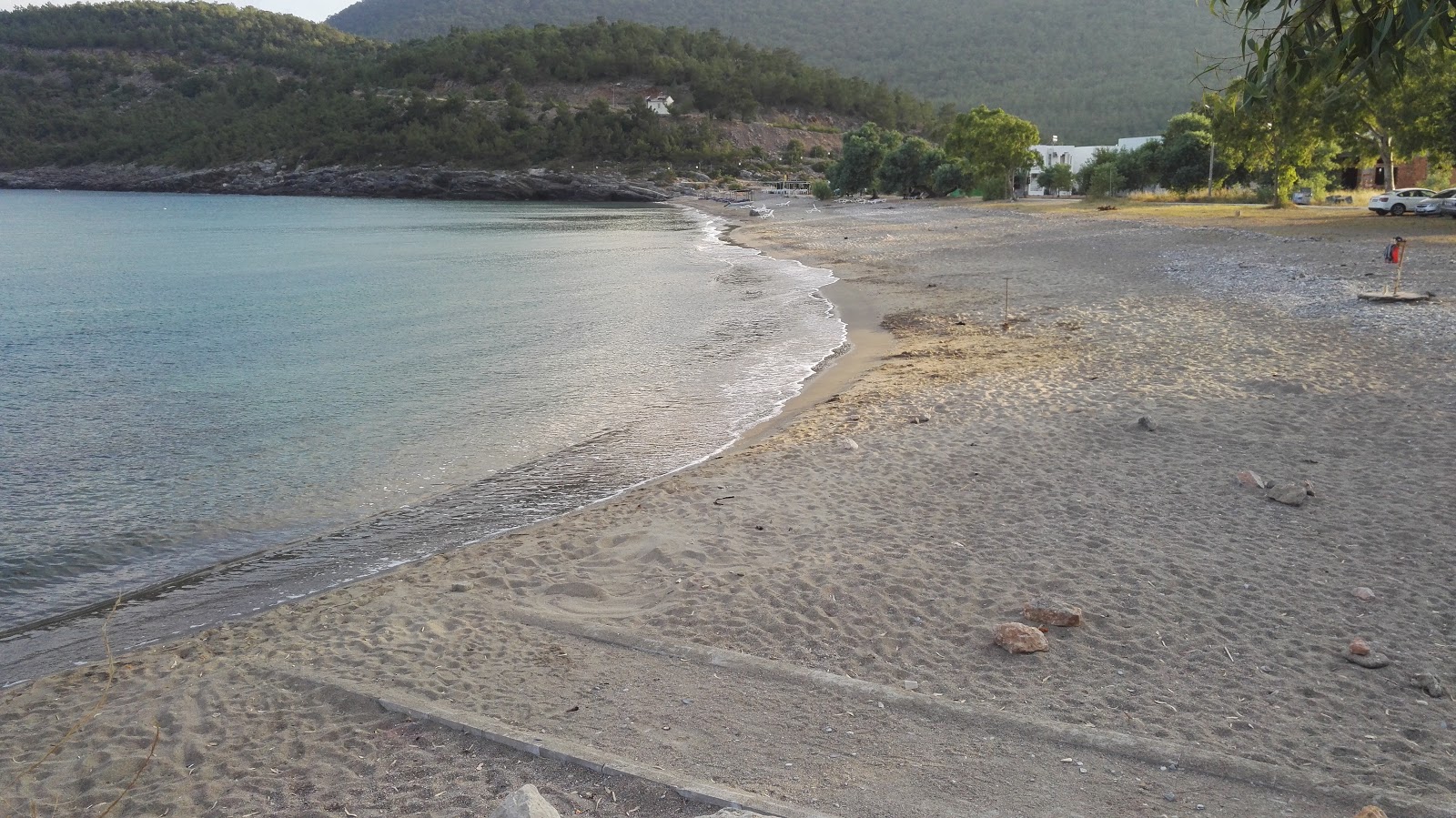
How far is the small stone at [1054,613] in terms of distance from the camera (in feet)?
21.1

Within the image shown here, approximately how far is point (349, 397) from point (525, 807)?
1544 cm

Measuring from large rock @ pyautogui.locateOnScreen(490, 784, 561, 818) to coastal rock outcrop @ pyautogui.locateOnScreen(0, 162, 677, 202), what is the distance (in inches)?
4887

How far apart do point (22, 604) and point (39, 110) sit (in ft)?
625

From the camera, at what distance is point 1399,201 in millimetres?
39219

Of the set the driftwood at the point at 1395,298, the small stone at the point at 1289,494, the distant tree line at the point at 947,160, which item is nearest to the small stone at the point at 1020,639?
the small stone at the point at 1289,494

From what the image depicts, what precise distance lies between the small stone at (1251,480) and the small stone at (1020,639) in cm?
389

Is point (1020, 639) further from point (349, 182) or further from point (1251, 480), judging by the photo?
point (349, 182)

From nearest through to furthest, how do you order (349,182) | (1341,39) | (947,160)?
(1341,39)
(947,160)
(349,182)

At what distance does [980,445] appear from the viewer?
1106 cm

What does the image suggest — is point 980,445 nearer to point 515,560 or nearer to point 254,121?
point 515,560

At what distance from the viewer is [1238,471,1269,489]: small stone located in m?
8.92

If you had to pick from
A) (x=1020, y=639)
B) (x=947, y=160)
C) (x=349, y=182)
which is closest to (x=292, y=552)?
(x=1020, y=639)

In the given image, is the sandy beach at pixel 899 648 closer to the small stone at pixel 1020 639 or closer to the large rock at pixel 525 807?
the small stone at pixel 1020 639

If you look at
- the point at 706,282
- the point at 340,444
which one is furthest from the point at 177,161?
the point at 340,444
